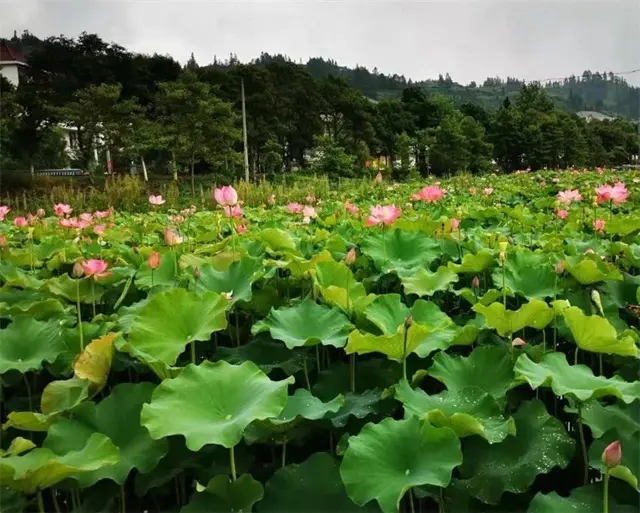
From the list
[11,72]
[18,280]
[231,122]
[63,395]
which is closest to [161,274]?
[18,280]

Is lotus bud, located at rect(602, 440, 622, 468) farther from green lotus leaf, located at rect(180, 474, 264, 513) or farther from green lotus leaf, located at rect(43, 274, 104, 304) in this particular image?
green lotus leaf, located at rect(43, 274, 104, 304)

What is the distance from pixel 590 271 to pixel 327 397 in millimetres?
564

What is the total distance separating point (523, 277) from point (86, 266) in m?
0.82

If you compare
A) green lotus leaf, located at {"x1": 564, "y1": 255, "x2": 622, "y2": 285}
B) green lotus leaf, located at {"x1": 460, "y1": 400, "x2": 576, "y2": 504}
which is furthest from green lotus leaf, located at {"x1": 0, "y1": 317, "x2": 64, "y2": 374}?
green lotus leaf, located at {"x1": 564, "y1": 255, "x2": 622, "y2": 285}

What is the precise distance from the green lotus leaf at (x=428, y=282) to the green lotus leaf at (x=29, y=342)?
0.61 m

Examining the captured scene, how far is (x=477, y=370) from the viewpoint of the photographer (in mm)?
838

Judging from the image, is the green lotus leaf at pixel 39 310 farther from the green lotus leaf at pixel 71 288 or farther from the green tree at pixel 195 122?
the green tree at pixel 195 122

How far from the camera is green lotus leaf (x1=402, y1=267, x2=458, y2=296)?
1104 mm

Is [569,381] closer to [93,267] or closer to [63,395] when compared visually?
[63,395]

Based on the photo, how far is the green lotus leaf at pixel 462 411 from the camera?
671mm

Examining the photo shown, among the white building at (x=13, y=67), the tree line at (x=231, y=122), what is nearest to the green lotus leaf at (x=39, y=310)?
the tree line at (x=231, y=122)

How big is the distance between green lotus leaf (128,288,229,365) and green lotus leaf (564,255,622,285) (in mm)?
653

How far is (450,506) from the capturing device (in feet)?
2.23

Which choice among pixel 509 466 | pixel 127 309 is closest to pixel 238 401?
pixel 509 466
